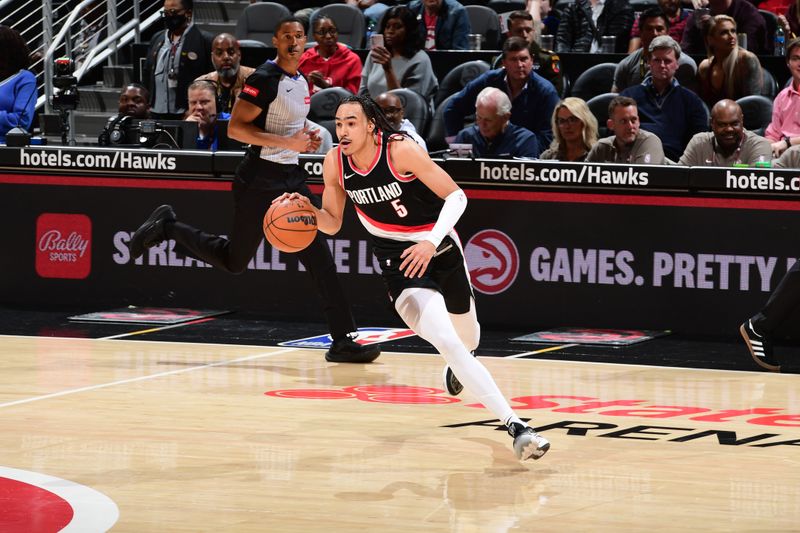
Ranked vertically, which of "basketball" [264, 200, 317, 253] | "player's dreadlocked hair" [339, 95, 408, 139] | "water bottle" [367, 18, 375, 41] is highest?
"player's dreadlocked hair" [339, 95, 408, 139]

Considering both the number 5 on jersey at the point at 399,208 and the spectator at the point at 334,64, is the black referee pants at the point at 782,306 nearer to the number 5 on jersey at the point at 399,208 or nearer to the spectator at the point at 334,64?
the number 5 on jersey at the point at 399,208

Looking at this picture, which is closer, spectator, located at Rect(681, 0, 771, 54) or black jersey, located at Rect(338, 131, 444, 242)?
black jersey, located at Rect(338, 131, 444, 242)

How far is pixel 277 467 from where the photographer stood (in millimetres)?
6305

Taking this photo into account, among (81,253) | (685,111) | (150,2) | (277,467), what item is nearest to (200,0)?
(150,2)

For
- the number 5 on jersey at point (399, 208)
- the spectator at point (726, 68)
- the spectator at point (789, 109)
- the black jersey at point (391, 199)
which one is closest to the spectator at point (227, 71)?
the spectator at point (726, 68)

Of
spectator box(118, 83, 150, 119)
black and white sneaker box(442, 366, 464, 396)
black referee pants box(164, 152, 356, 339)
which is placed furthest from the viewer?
spectator box(118, 83, 150, 119)

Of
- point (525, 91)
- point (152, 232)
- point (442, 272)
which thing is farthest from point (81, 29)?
point (442, 272)

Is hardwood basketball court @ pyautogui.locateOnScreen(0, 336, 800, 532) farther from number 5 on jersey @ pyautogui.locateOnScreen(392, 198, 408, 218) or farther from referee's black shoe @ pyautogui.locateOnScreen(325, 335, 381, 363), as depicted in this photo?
number 5 on jersey @ pyautogui.locateOnScreen(392, 198, 408, 218)

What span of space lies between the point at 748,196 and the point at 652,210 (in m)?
0.68

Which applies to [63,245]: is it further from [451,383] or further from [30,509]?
[30,509]

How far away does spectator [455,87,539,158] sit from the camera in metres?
11.0

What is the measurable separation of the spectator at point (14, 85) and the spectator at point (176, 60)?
1.49 meters

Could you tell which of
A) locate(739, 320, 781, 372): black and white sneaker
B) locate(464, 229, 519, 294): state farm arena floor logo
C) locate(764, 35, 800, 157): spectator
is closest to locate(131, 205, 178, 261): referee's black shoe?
locate(464, 229, 519, 294): state farm arena floor logo

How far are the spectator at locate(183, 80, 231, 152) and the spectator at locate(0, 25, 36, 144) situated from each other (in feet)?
5.49
